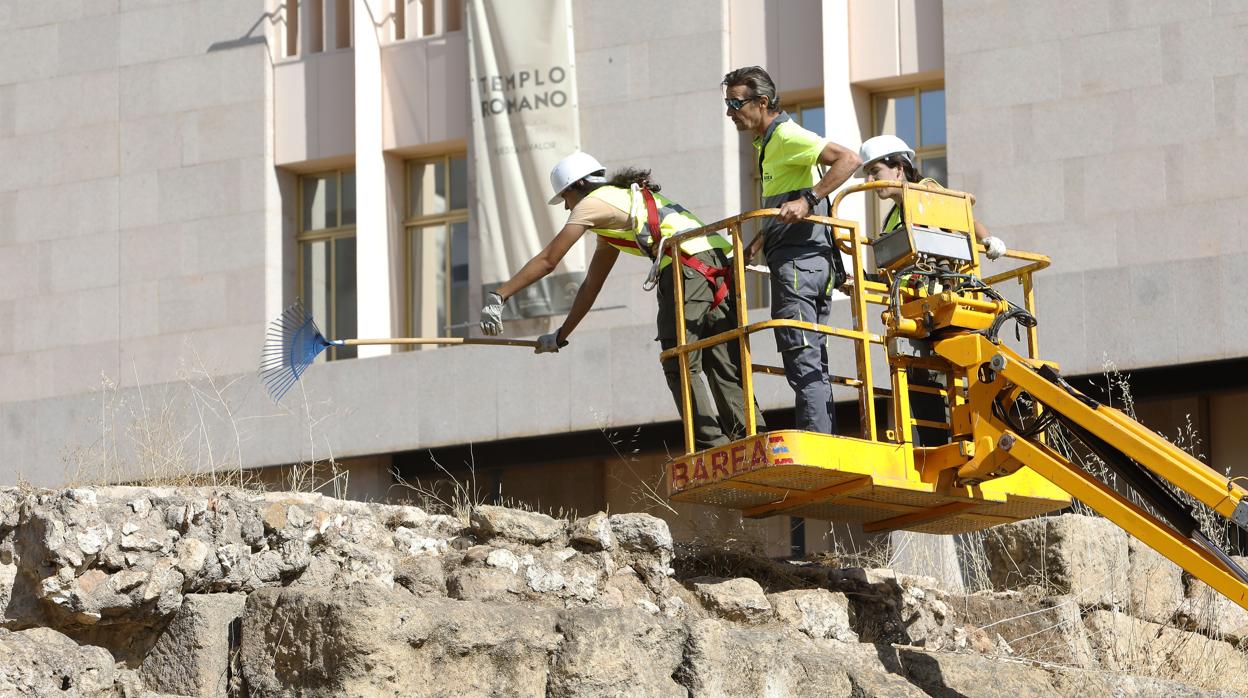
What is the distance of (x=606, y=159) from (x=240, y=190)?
4.20 m

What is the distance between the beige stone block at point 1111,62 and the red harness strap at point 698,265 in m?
8.57

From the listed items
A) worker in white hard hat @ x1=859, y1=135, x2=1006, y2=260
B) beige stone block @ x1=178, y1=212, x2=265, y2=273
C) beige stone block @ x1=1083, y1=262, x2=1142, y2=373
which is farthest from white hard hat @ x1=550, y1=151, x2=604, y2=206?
beige stone block @ x1=178, y1=212, x2=265, y2=273

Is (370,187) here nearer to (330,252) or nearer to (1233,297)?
(330,252)

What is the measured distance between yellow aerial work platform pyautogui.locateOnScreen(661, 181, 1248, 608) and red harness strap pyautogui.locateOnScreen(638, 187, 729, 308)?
362 mm

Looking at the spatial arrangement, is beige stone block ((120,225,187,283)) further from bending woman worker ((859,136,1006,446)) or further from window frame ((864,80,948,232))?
bending woman worker ((859,136,1006,446))

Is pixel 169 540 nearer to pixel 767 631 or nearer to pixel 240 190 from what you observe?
pixel 767 631

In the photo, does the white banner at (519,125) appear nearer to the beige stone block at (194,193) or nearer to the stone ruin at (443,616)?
the beige stone block at (194,193)

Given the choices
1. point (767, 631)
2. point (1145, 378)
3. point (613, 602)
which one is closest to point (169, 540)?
point (613, 602)

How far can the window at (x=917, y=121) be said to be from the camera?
1848cm

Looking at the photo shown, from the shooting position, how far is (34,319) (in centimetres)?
2134

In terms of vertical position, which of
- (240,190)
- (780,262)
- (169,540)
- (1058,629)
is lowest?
(1058,629)

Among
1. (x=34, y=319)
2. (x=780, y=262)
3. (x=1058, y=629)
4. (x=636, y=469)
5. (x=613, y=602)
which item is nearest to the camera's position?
(x=613, y=602)

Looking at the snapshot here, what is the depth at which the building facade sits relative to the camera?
16797mm

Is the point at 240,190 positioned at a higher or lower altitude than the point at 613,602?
higher
